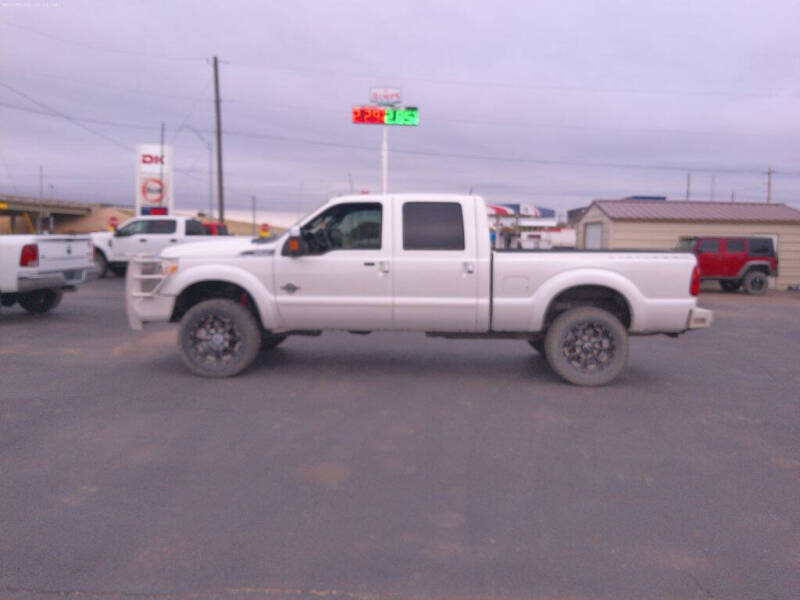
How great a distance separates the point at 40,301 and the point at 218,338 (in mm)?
7129

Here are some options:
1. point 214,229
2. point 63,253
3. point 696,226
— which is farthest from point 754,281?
point 63,253

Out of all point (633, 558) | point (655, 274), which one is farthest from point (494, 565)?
point (655, 274)

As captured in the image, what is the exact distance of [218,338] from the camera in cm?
762

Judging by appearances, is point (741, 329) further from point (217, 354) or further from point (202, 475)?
point (202, 475)

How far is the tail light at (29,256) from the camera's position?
11.1m

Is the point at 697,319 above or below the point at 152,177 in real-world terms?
below

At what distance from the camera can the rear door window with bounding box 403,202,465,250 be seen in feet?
24.7

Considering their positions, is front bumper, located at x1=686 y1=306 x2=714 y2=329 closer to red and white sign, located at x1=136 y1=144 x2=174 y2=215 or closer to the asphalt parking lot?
the asphalt parking lot

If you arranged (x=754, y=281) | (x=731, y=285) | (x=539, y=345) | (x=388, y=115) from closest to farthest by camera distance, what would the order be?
(x=539, y=345) < (x=754, y=281) < (x=731, y=285) < (x=388, y=115)

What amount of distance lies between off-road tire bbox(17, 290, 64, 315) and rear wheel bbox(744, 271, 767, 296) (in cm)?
2059

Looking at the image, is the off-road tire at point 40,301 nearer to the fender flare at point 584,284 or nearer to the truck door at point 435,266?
the truck door at point 435,266

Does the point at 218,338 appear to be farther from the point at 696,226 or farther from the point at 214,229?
the point at 696,226

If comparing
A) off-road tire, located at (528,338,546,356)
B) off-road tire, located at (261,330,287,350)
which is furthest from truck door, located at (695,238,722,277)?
off-road tire, located at (261,330,287,350)

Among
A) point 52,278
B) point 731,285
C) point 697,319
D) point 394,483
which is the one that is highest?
point 52,278
